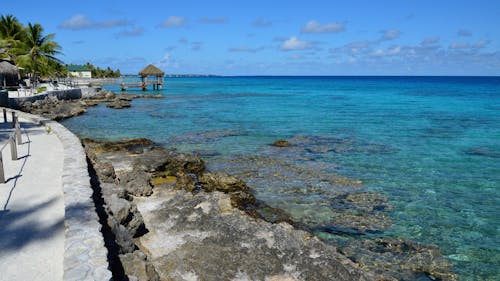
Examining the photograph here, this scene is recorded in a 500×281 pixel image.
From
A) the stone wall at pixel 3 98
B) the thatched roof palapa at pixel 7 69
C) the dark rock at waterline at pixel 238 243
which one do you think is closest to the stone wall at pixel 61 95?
the stone wall at pixel 3 98

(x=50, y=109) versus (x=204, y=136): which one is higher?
(x=50, y=109)

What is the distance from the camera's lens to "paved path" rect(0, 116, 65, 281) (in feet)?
15.9

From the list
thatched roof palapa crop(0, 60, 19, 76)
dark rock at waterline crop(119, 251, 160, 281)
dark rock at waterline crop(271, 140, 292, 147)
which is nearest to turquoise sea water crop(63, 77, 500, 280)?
dark rock at waterline crop(271, 140, 292, 147)

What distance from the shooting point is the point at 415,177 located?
1350 cm

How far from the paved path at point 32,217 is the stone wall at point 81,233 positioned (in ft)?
0.82

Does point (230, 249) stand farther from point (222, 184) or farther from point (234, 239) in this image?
point (222, 184)

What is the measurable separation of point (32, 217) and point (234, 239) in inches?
141

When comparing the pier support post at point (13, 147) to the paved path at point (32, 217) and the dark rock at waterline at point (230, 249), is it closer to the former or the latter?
the paved path at point (32, 217)

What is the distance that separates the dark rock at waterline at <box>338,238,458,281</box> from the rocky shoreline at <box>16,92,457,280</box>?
0.02 meters

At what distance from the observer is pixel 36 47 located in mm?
39625

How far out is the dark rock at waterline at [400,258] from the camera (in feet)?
23.8

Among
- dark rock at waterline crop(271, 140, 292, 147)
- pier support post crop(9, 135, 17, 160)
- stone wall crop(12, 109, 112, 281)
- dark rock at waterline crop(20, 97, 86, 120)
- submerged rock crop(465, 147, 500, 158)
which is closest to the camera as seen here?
stone wall crop(12, 109, 112, 281)

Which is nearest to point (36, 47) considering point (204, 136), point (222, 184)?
point (204, 136)

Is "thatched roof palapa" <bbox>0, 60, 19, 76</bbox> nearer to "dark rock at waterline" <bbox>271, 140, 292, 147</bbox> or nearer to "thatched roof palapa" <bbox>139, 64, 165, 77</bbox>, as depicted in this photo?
"thatched roof palapa" <bbox>139, 64, 165, 77</bbox>
